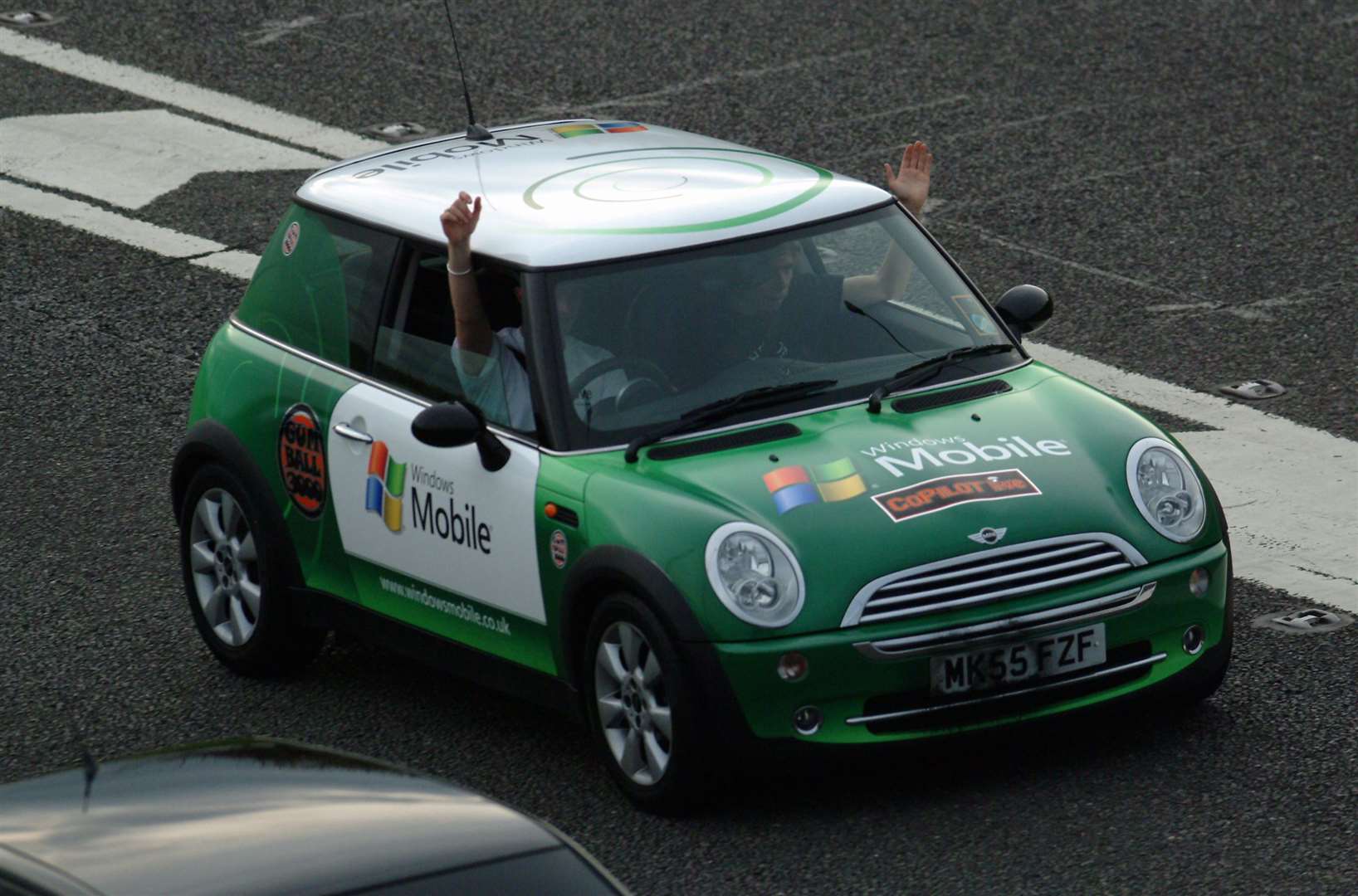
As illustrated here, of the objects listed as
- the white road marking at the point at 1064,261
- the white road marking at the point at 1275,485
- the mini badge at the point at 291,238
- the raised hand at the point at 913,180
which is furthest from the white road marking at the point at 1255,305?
the mini badge at the point at 291,238

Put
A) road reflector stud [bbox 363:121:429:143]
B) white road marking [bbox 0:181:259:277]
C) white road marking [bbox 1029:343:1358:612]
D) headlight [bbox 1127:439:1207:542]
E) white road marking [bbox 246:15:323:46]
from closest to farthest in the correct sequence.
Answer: headlight [bbox 1127:439:1207:542] < white road marking [bbox 1029:343:1358:612] < white road marking [bbox 0:181:259:277] < road reflector stud [bbox 363:121:429:143] < white road marking [bbox 246:15:323:46]

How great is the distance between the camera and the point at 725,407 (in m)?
6.90

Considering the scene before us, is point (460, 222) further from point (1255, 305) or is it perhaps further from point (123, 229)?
point (123, 229)

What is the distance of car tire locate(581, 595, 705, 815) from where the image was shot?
20.7 feet

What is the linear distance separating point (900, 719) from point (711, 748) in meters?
0.51

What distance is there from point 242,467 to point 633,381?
1.59m

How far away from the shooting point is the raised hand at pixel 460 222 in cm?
718

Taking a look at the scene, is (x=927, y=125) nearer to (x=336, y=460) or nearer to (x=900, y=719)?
(x=336, y=460)

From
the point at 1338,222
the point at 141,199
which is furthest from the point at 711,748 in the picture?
the point at 141,199

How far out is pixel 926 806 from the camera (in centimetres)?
653

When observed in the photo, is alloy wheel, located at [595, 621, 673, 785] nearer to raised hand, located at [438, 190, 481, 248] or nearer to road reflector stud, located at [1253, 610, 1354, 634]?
raised hand, located at [438, 190, 481, 248]

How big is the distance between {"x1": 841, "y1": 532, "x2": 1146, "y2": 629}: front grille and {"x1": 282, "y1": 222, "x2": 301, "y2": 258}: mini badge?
109 inches

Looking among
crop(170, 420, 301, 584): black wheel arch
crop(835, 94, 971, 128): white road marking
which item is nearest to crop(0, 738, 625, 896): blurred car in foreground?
crop(170, 420, 301, 584): black wheel arch

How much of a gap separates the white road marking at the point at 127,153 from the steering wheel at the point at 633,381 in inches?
286
